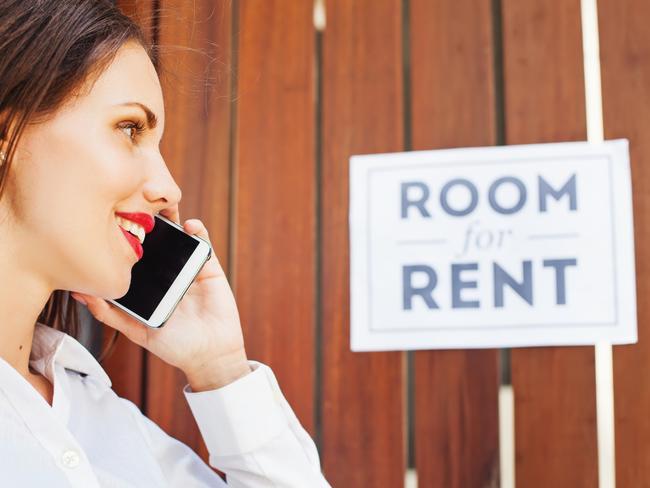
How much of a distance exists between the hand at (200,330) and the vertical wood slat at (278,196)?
0.30ft

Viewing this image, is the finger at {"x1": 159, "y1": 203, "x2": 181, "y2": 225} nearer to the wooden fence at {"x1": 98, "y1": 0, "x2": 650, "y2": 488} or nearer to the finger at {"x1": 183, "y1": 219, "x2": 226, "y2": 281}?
the finger at {"x1": 183, "y1": 219, "x2": 226, "y2": 281}

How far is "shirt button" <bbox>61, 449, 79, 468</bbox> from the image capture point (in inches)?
36.0

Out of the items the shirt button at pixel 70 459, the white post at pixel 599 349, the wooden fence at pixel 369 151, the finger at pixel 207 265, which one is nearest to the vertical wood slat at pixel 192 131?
the wooden fence at pixel 369 151

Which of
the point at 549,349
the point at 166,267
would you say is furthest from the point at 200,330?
the point at 549,349

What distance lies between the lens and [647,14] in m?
1.16

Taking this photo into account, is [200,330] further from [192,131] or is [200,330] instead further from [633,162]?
[633,162]

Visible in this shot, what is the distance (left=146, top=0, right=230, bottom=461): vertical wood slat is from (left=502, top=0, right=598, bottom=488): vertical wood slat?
1.39 feet

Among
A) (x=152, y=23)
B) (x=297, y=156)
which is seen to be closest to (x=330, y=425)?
(x=297, y=156)

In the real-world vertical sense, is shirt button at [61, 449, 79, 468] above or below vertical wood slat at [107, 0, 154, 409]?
below

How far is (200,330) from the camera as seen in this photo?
114cm

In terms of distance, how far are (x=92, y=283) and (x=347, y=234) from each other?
0.39 metres

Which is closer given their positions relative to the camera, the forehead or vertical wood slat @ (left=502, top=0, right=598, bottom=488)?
the forehead

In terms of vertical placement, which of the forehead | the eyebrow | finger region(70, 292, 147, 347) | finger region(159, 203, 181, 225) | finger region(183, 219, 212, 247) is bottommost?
finger region(70, 292, 147, 347)

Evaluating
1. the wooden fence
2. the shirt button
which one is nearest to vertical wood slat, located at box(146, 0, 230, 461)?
the wooden fence
